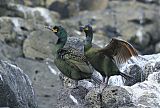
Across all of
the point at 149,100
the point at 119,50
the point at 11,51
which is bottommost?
the point at 11,51

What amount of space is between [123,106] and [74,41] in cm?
355

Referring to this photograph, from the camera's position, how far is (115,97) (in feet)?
24.2

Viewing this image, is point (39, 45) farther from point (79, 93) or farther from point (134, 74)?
point (79, 93)

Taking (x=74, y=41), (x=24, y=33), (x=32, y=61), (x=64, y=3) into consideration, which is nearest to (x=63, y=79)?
(x=74, y=41)

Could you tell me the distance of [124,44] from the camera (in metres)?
7.99

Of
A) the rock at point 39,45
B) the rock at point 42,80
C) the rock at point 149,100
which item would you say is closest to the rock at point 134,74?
the rock at point 149,100

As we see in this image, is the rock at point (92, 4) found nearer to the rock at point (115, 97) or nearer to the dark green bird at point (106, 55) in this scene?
the dark green bird at point (106, 55)

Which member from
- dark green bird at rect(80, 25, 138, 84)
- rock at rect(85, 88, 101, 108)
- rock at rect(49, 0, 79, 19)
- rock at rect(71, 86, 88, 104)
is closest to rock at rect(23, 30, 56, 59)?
rock at rect(49, 0, 79, 19)

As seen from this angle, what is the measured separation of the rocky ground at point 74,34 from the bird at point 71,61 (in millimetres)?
288

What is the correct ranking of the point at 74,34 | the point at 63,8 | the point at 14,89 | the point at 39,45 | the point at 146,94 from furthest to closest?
the point at 63,8 < the point at 39,45 < the point at 74,34 < the point at 14,89 < the point at 146,94

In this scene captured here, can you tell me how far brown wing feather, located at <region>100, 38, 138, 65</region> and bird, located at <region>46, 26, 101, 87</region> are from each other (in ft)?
1.96

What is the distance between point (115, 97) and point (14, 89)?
2306 mm

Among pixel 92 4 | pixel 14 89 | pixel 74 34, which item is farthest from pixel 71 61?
pixel 92 4

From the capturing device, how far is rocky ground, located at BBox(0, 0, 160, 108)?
781 centimetres
